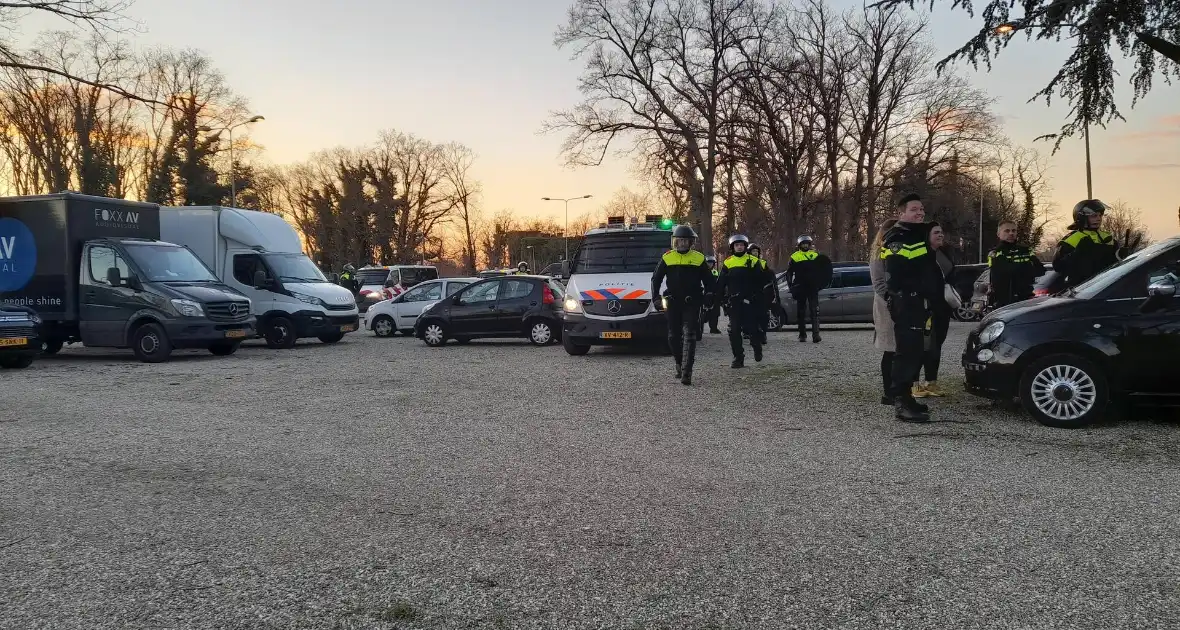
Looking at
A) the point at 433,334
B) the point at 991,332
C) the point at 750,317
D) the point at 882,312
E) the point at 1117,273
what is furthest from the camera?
the point at 433,334

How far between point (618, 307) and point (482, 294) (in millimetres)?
4454

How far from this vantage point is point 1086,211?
927cm

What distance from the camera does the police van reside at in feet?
43.6

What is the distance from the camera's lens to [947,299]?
7934 mm

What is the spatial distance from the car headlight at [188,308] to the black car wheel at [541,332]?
5.96 metres

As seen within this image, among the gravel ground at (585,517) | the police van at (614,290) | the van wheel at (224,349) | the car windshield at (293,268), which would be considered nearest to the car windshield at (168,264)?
the van wheel at (224,349)

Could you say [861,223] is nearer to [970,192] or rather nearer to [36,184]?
[970,192]

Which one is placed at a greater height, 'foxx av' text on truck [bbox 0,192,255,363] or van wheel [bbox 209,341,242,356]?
'foxx av' text on truck [bbox 0,192,255,363]

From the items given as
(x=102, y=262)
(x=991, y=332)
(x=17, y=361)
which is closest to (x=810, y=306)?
(x=991, y=332)

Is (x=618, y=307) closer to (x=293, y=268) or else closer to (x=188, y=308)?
(x=188, y=308)

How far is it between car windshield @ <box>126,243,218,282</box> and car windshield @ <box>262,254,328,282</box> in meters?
1.76

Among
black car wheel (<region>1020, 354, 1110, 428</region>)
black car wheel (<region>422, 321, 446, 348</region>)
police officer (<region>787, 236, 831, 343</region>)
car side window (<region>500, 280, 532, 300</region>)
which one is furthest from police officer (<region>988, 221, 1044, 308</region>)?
black car wheel (<region>422, 321, 446, 348</region>)

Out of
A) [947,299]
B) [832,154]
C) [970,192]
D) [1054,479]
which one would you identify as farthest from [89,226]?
[970,192]

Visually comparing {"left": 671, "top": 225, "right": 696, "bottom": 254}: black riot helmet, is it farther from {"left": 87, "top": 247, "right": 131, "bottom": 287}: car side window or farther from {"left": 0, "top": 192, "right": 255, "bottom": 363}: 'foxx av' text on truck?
{"left": 87, "top": 247, "right": 131, "bottom": 287}: car side window
